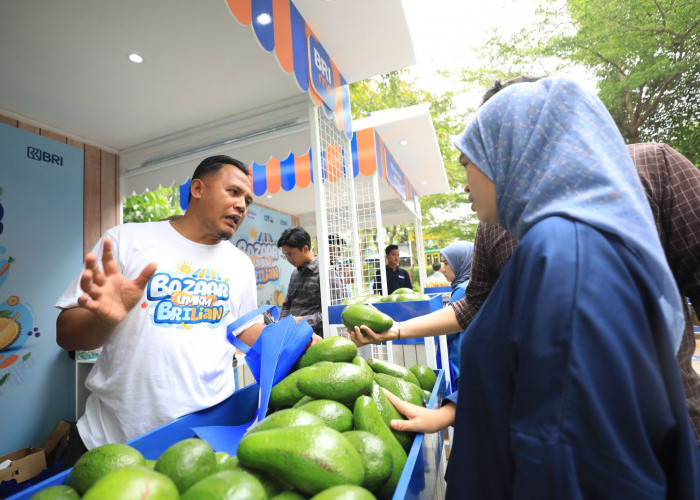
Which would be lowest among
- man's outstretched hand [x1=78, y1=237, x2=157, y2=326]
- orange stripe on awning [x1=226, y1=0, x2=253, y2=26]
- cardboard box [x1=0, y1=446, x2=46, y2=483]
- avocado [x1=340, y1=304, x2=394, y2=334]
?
cardboard box [x1=0, y1=446, x2=46, y2=483]

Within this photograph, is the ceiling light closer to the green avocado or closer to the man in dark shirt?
the green avocado

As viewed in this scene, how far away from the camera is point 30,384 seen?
369 centimetres

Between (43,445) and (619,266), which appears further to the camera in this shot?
(43,445)

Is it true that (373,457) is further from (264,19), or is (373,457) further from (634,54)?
(634,54)

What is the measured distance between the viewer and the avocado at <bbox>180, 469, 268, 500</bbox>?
2.14 ft

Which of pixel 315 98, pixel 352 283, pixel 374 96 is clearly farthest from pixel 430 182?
pixel 315 98

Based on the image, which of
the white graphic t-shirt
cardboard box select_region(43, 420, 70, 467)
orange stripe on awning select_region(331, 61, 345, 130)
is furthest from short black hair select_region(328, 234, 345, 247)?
cardboard box select_region(43, 420, 70, 467)

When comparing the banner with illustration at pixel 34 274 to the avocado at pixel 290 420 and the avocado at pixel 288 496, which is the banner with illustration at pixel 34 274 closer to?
the avocado at pixel 290 420

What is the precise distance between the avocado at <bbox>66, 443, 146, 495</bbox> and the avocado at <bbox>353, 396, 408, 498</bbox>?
1.91 feet

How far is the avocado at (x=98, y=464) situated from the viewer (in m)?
0.80

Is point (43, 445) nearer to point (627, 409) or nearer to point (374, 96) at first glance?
point (627, 409)

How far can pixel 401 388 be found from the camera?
1358 mm

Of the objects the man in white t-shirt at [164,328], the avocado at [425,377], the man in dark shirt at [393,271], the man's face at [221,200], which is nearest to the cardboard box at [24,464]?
the man in white t-shirt at [164,328]

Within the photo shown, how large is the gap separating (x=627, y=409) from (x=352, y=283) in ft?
11.9
